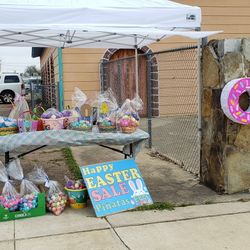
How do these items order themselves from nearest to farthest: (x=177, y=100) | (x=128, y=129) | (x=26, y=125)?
(x=26, y=125)
(x=128, y=129)
(x=177, y=100)

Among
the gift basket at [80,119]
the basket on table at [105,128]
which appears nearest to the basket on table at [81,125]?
the gift basket at [80,119]

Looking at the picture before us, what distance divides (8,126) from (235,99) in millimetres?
2615

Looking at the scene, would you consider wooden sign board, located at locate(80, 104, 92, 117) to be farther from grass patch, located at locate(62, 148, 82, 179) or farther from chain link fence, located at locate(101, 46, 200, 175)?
chain link fence, located at locate(101, 46, 200, 175)

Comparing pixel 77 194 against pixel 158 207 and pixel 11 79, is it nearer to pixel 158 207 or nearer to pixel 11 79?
pixel 158 207

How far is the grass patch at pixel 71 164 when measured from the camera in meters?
5.92

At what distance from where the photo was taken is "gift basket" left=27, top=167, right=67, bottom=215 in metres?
4.34

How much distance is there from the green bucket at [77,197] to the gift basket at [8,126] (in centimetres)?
93

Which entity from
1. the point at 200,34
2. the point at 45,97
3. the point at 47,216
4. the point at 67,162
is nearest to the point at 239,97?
the point at 200,34

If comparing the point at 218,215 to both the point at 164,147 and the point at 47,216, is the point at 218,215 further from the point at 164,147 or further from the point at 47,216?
the point at 164,147

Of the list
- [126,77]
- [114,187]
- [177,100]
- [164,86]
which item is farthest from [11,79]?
[114,187]

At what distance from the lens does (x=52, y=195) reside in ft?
14.3

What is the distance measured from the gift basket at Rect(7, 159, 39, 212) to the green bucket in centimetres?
39

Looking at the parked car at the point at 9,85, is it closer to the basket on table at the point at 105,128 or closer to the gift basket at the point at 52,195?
the basket on table at the point at 105,128

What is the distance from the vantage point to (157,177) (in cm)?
584
